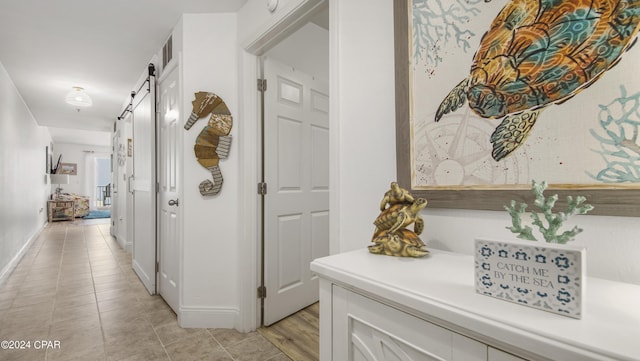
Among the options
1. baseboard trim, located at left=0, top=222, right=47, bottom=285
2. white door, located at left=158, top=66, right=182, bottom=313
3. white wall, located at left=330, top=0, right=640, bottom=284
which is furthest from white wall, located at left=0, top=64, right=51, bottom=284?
white wall, located at left=330, top=0, right=640, bottom=284

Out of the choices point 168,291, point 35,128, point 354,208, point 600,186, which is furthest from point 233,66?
point 35,128

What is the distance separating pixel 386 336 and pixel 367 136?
2.55 ft

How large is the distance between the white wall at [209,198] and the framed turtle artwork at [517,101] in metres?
1.50

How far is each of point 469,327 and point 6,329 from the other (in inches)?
123

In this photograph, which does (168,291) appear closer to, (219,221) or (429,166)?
(219,221)

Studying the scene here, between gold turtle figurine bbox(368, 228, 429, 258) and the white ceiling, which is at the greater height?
the white ceiling

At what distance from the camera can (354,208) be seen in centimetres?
130

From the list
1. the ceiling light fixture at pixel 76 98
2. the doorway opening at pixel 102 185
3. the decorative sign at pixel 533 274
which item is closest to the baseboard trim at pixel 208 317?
the decorative sign at pixel 533 274

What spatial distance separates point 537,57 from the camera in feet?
2.59

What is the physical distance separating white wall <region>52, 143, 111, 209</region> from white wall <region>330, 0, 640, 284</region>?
1226 centimetres

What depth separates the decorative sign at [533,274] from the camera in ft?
1.65

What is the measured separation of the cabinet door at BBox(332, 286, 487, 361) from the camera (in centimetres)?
57

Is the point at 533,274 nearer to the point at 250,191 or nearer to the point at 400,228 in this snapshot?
the point at 400,228

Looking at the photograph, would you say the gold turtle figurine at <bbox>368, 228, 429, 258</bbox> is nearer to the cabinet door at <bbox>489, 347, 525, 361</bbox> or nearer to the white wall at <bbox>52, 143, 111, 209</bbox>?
the cabinet door at <bbox>489, 347, 525, 361</bbox>
